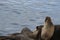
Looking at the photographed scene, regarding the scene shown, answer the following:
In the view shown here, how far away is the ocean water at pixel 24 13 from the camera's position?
1261 mm

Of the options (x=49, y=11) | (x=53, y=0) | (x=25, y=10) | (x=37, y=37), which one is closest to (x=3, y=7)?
(x=25, y=10)

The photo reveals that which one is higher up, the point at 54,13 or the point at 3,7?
the point at 3,7

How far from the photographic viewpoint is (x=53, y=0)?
79.0 inches

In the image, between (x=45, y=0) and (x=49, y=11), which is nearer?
(x=49, y=11)

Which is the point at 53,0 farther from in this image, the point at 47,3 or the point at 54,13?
the point at 54,13

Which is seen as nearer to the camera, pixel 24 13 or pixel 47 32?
pixel 47 32

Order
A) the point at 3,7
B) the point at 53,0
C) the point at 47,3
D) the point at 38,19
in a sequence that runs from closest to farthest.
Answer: the point at 38,19, the point at 3,7, the point at 47,3, the point at 53,0

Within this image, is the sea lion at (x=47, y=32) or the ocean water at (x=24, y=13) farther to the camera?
the ocean water at (x=24, y=13)

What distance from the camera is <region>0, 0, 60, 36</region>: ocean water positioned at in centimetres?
126

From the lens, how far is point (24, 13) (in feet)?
5.07

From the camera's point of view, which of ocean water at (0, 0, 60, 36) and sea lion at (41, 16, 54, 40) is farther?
ocean water at (0, 0, 60, 36)

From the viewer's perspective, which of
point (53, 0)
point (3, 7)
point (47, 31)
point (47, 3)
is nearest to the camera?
point (47, 31)

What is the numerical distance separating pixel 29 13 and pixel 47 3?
369 mm

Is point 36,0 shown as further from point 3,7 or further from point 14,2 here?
point 3,7
